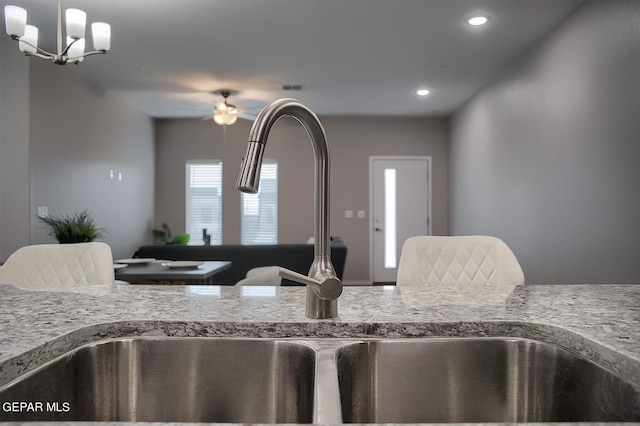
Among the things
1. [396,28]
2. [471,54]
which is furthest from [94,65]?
[471,54]

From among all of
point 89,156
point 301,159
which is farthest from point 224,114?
point 301,159

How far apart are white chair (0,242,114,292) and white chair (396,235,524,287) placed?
0.93 metres

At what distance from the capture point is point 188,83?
5555 millimetres

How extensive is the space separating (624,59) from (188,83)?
434 cm

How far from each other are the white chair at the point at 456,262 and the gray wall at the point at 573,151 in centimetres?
196

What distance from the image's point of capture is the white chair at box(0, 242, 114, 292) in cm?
145

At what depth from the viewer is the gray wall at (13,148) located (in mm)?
4000

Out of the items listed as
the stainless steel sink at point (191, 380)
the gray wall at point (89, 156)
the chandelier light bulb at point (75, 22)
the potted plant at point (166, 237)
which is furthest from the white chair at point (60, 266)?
the potted plant at point (166, 237)

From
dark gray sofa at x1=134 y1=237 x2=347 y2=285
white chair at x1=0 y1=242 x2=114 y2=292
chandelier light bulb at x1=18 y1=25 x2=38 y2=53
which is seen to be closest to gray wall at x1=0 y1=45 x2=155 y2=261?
chandelier light bulb at x1=18 y1=25 x2=38 y2=53

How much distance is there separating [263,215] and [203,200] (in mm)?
991

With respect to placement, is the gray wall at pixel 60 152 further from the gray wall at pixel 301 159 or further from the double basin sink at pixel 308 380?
the double basin sink at pixel 308 380

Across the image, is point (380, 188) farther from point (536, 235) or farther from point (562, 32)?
point (562, 32)

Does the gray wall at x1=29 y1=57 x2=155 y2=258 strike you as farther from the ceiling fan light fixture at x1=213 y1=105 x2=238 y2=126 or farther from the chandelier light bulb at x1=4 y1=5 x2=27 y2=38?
the chandelier light bulb at x1=4 y1=5 x2=27 y2=38

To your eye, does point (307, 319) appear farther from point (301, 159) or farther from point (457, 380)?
point (301, 159)
